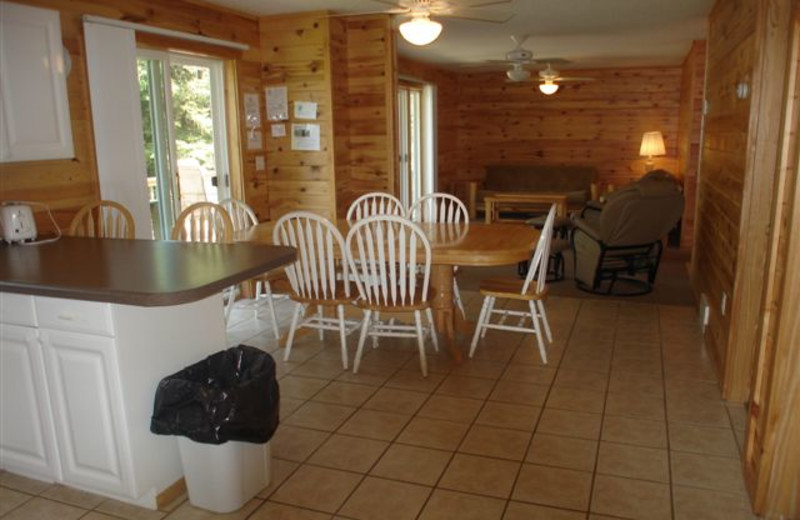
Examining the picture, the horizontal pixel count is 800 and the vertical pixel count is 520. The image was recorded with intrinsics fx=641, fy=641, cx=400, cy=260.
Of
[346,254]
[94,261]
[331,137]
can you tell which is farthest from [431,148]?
[94,261]

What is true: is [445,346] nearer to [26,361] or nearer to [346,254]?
[346,254]

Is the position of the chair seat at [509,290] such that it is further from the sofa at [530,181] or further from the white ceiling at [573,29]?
the sofa at [530,181]

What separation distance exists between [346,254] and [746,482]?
1953 mm

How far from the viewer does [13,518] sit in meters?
2.18

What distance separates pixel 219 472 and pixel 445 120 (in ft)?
27.0

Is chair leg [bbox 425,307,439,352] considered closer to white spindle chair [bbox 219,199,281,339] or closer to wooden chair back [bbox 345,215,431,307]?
wooden chair back [bbox 345,215,431,307]

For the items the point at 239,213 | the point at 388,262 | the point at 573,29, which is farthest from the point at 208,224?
the point at 573,29

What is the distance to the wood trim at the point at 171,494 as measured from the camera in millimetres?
2217

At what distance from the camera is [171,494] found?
226 cm

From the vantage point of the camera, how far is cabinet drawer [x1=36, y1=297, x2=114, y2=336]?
2.00m

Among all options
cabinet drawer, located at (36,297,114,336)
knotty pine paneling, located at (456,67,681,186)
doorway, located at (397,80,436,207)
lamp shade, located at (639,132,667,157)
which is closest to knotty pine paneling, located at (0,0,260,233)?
cabinet drawer, located at (36,297,114,336)

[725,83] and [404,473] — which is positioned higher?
[725,83]

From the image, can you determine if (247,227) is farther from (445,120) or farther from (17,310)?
(445,120)

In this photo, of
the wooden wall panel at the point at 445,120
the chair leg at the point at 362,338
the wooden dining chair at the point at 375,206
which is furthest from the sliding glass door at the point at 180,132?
the wooden wall panel at the point at 445,120
